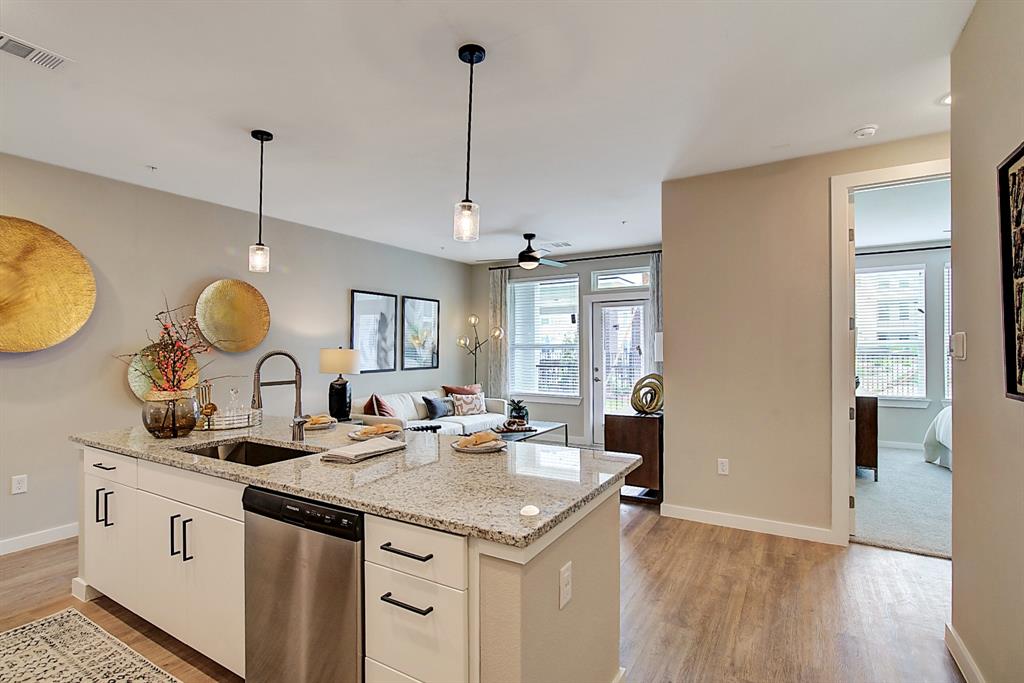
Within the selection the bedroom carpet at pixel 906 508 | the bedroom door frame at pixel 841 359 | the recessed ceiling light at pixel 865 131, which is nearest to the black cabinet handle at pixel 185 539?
the bedroom door frame at pixel 841 359

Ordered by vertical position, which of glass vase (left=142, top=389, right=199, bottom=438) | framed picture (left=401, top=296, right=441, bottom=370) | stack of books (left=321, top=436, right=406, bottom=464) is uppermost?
framed picture (left=401, top=296, right=441, bottom=370)

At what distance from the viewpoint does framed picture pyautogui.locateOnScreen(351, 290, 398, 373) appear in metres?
5.97

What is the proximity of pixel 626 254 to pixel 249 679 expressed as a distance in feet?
20.1

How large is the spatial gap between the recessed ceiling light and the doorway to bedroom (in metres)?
1.80

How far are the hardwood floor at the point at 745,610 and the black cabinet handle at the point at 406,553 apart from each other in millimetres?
1227

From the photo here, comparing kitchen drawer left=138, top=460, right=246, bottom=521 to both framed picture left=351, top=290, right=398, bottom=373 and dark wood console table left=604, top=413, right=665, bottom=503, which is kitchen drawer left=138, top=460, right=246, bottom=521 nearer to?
dark wood console table left=604, top=413, right=665, bottom=503

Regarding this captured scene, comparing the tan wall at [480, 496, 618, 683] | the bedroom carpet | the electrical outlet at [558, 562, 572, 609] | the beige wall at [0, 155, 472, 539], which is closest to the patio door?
the bedroom carpet

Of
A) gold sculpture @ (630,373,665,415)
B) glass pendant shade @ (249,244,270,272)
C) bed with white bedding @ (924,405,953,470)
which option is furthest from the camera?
bed with white bedding @ (924,405,953,470)

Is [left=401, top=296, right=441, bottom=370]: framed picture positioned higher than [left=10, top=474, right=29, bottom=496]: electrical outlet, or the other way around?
[left=401, top=296, right=441, bottom=370]: framed picture

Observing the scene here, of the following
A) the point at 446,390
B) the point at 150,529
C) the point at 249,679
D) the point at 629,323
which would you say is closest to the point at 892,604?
the point at 249,679

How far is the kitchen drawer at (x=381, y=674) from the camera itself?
1.47m

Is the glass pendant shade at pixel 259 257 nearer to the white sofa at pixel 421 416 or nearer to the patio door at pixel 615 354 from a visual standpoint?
the white sofa at pixel 421 416

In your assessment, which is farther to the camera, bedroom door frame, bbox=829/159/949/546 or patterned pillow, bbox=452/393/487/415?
patterned pillow, bbox=452/393/487/415

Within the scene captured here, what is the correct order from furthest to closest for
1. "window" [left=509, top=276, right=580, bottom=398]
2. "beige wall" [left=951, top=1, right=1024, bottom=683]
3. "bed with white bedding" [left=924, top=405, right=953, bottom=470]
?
"window" [left=509, top=276, right=580, bottom=398] < "bed with white bedding" [left=924, top=405, right=953, bottom=470] < "beige wall" [left=951, top=1, right=1024, bottom=683]
